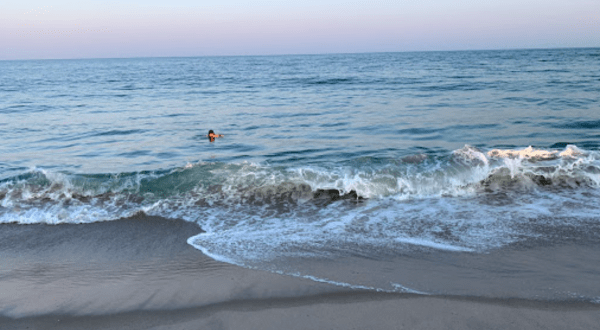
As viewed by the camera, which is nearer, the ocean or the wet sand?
the wet sand

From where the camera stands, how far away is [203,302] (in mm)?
3604

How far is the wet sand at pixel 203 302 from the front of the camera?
3256 mm

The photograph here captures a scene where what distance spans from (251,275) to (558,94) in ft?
55.9

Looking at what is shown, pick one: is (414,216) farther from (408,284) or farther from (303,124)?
(303,124)

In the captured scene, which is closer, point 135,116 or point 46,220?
point 46,220

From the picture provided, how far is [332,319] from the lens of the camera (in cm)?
329

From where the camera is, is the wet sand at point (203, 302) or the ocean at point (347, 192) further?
the ocean at point (347, 192)

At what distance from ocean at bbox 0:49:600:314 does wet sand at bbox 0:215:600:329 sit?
12 centimetres

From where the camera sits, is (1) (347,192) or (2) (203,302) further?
(1) (347,192)

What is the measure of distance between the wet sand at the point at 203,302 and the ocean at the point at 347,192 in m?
0.12

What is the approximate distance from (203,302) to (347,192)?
138 inches

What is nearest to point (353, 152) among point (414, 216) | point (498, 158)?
point (498, 158)

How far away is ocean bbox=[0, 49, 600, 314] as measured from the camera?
13.7ft

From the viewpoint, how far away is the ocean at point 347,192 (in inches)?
165
